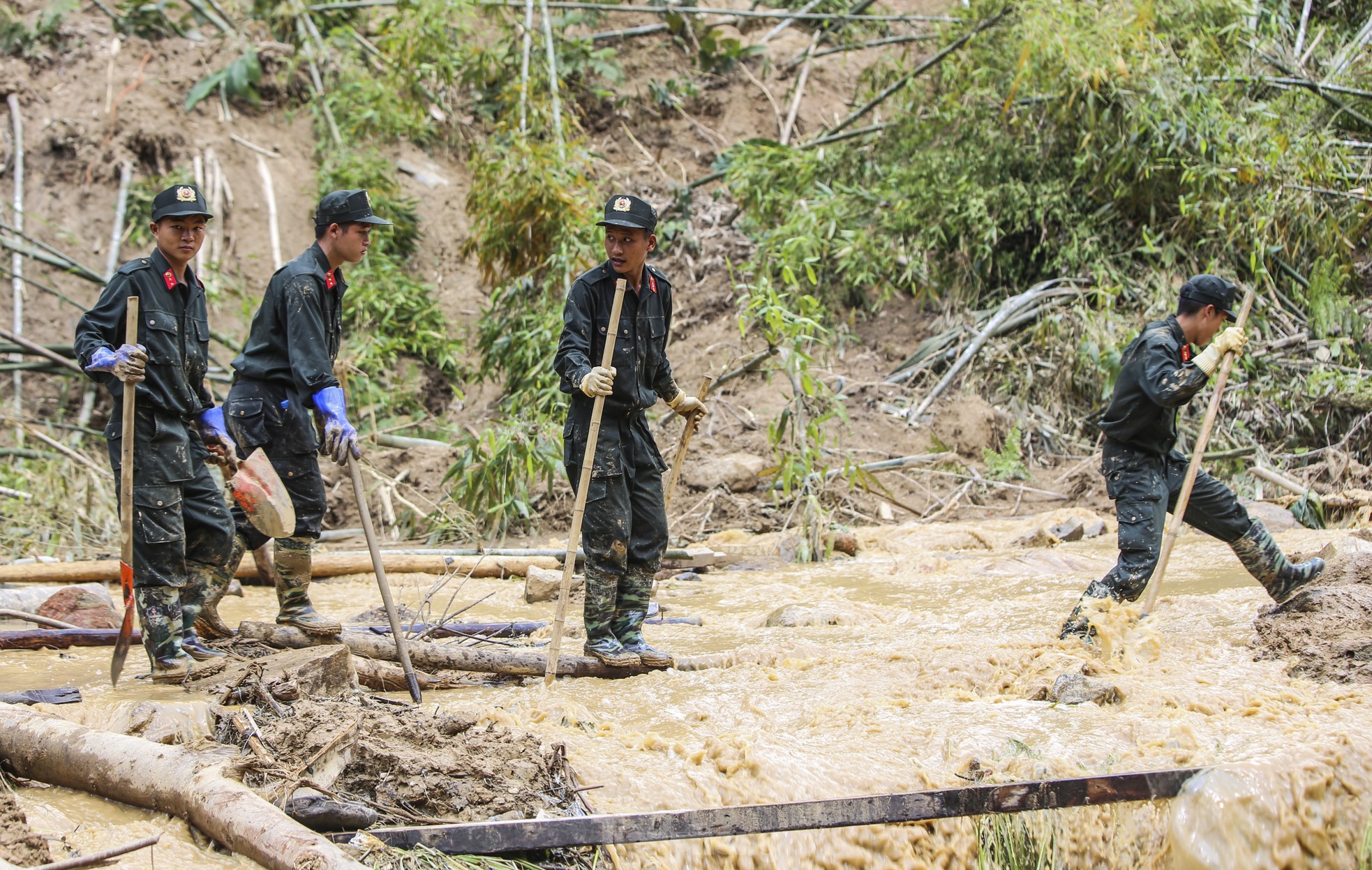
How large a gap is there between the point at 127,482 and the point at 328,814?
1.73 meters

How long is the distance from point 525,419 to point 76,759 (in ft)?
17.4

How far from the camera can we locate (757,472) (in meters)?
8.20

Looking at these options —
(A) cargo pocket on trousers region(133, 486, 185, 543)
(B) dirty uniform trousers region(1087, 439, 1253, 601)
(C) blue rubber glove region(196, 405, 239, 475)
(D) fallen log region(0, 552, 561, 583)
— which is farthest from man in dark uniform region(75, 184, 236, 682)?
(B) dirty uniform trousers region(1087, 439, 1253, 601)

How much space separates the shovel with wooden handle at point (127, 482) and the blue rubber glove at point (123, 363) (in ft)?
0.14

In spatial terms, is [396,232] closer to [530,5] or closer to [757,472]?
[530,5]

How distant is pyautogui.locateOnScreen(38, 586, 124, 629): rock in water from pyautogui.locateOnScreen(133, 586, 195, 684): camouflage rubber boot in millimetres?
1163

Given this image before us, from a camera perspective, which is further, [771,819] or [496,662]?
[496,662]

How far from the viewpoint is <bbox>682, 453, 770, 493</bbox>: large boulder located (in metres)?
8.18

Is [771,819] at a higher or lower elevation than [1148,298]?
lower

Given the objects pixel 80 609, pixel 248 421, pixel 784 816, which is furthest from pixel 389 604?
pixel 80 609

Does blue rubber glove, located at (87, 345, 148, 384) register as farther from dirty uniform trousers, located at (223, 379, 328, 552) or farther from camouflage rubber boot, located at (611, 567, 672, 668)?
camouflage rubber boot, located at (611, 567, 672, 668)

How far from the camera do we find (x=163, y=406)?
4043 millimetres

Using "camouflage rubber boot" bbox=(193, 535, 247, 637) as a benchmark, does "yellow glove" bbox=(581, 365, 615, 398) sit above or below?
above

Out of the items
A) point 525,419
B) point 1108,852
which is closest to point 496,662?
point 1108,852
